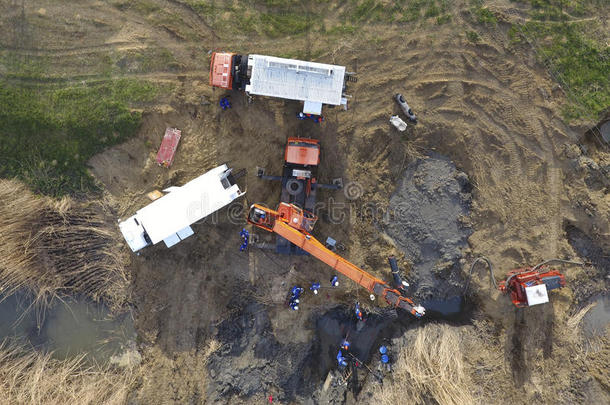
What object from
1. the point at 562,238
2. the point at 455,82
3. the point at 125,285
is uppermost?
the point at 455,82

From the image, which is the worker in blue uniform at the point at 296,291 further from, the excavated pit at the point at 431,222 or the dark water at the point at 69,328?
the dark water at the point at 69,328

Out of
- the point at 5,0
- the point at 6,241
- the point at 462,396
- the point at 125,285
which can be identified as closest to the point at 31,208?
the point at 6,241

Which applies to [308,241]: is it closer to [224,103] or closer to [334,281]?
[334,281]

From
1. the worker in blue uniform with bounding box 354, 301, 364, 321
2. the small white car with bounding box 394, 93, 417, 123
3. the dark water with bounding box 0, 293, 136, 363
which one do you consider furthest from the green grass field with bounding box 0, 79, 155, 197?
the worker in blue uniform with bounding box 354, 301, 364, 321

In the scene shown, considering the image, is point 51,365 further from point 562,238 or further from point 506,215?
point 562,238

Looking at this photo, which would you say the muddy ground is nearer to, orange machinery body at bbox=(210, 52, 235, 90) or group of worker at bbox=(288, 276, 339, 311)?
group of worker at bbox=(288, 276, 339, 311)

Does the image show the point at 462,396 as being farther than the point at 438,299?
No
